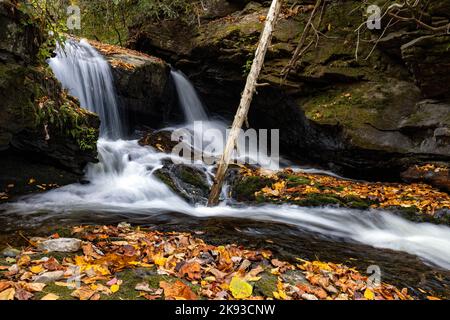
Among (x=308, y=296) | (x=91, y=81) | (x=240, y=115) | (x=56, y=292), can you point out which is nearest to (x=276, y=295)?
(x=308, y=296)

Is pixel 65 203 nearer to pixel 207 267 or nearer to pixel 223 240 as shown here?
pixel 223 240

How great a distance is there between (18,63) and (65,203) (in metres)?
2.46

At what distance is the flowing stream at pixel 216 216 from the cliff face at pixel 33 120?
20.4 inches

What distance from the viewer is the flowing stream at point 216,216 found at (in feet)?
15.5

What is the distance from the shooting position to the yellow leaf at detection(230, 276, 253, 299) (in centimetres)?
270

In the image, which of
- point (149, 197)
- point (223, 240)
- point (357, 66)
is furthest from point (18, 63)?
point (357, 66)

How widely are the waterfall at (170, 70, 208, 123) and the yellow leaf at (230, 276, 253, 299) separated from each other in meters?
10.1

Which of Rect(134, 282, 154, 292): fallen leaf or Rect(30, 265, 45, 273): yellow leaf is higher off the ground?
Rect(30, 265, 45, 273): yellow leaf

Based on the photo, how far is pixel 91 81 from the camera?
9578mm

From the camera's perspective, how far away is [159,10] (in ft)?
42.2

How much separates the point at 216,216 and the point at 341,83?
227 inches

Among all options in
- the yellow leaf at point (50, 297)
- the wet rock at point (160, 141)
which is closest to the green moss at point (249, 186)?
the wet rock at point (160, 141)

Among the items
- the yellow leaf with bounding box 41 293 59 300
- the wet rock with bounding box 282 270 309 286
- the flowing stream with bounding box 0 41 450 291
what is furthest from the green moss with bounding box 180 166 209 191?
the yellow leaf with bounding box 41 293 59 300

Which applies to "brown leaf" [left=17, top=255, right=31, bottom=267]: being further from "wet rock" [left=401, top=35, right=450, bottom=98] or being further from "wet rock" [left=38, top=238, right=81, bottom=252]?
"wet rock" [left=401, top=35, right=450, bottom=98]
